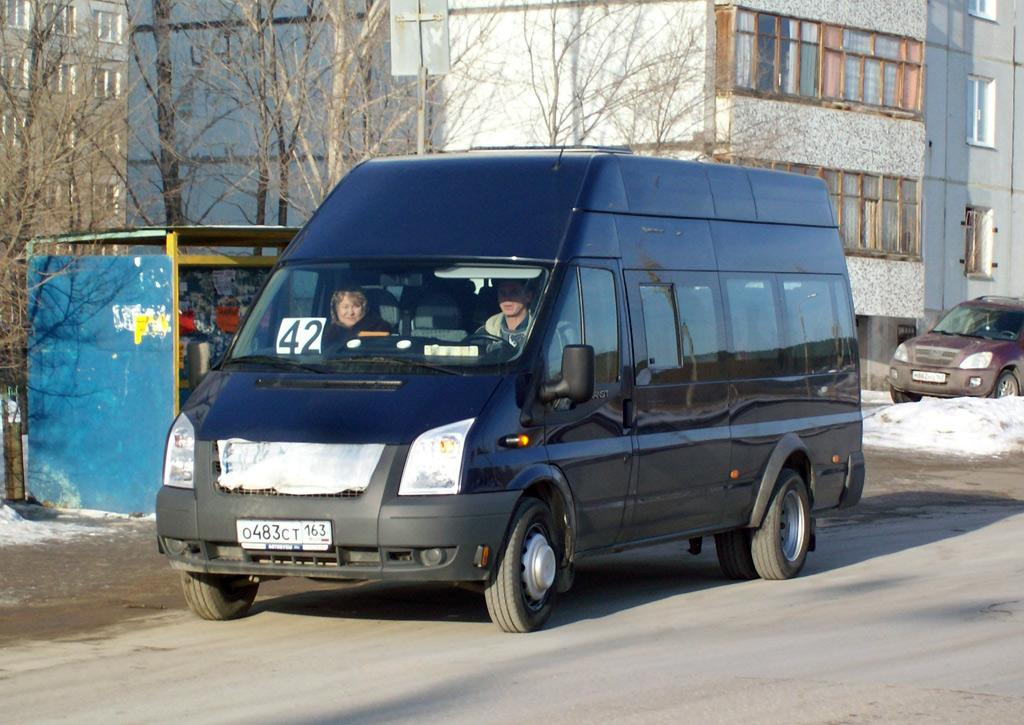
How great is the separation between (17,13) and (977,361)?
15.9m

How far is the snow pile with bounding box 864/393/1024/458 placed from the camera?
835 inches

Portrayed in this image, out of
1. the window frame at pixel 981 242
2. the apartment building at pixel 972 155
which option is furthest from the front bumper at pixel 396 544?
the window frame at pixel 981 242

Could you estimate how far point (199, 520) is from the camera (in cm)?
782

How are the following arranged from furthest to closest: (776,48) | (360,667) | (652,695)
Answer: (776,48) < (360,667) < (652,695)

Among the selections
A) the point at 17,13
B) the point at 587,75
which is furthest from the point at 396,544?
the point at 587,75

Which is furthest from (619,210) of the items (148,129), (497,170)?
(148,129)

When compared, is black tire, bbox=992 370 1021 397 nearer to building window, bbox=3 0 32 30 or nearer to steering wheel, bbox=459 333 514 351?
building window, bbox=3 0 32 30

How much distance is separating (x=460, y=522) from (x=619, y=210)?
92.2 inches

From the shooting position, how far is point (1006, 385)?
87.4 feet

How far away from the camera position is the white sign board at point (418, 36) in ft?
46.7

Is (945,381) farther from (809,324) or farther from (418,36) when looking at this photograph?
(809,324)

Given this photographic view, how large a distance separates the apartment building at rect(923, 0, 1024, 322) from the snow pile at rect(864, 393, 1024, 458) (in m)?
16.5

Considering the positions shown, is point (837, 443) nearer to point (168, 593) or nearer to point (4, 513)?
point (168, 593)

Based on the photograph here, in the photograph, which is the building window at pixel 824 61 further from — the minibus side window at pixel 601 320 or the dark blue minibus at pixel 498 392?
the minibus side window at pixel 601 320
